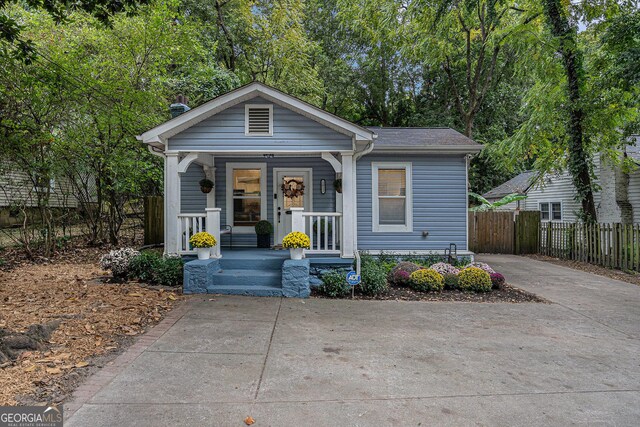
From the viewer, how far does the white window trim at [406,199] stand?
29.3ft

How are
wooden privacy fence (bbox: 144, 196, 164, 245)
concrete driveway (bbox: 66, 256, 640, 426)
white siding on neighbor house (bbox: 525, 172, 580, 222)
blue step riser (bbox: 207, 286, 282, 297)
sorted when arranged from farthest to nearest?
white siding on neighbor house (bbox: 525, 172, 580, 222) < wooden privacy fence (bbox: 144, 196, 164, 245) < blue step riser (bbox: 207, 286, 282, 297) < concrete driveway (bbox: 66, 256, 640, 426)

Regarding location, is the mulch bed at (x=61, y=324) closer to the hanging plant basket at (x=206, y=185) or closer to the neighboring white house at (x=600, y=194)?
the hanging plant basket at (x=206, y=185)

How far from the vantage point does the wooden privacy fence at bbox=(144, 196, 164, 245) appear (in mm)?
11969

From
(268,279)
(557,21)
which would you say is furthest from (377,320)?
(557,21)

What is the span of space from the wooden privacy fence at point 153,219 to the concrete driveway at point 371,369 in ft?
24.0

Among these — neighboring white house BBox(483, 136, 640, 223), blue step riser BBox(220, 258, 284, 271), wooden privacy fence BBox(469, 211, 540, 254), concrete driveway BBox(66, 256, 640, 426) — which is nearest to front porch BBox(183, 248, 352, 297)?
blue step riser BBox(220, 258, 284, 271)

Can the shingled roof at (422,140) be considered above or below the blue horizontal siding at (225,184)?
above

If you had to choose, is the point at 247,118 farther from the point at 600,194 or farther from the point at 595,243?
the point at 600,194

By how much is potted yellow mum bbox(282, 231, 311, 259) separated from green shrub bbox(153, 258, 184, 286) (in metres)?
2.09

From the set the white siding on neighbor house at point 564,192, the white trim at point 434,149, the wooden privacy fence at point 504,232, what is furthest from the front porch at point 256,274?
the white siding on neighbor house at point 564,192

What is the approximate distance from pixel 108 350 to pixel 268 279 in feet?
10.3

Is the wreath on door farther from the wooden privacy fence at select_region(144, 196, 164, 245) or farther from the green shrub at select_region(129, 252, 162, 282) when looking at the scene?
the wooden privacy fence at select_region(144, 196, 164, 245)

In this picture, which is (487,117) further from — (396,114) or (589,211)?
(589,211)

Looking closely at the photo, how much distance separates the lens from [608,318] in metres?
5.54
